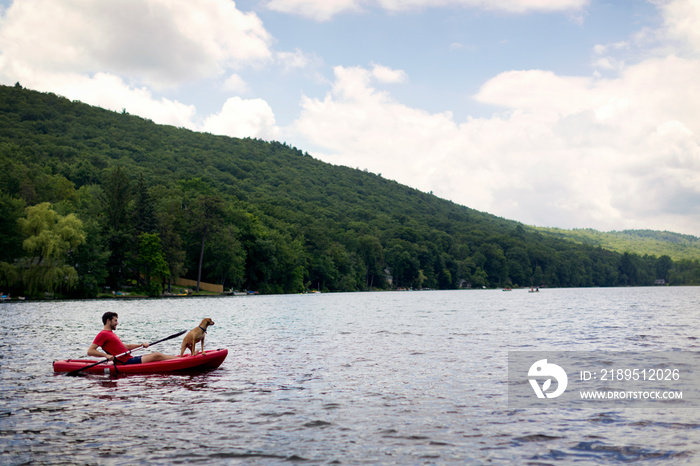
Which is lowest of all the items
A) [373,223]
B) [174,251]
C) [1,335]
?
[1,335]

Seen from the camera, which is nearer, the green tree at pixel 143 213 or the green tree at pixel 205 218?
the green tree at pixel 143 213

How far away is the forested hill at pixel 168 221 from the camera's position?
234 feet

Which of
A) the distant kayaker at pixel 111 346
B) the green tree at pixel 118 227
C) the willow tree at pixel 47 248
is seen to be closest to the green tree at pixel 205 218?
the green tree at pixel 118 227

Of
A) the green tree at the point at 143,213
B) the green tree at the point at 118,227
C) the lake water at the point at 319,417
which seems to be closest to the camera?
the lake water at the point at 319,417

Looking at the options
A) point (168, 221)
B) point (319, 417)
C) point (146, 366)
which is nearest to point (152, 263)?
point (168, 221)

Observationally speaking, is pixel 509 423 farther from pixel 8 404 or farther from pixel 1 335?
pixel 1 335

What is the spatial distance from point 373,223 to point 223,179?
5305 cm

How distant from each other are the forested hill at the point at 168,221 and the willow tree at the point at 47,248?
0.47 ft

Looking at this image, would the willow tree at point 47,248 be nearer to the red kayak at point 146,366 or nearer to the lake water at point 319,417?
the lake water at point 319,417

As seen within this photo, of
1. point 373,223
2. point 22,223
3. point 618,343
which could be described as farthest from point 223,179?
point 618,343

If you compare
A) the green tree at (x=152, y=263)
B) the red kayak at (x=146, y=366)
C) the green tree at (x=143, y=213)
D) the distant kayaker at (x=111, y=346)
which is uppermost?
the green tree at (x=143, y=213)

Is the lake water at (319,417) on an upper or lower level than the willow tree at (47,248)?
lower

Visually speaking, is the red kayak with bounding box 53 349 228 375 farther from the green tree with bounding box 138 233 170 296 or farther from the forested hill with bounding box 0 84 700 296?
the green tree with bounding box 138 233 170 296

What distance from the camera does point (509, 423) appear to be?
1124cm
